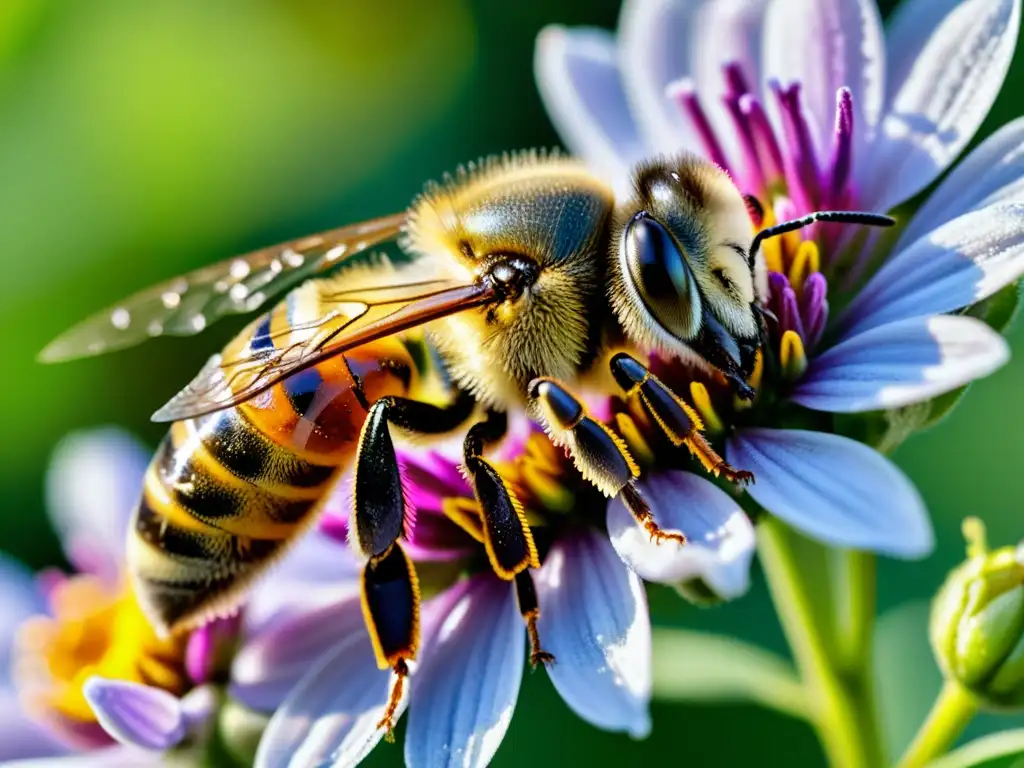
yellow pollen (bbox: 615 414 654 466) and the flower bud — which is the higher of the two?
yellow pollen (bbox: 615 414 654 466)

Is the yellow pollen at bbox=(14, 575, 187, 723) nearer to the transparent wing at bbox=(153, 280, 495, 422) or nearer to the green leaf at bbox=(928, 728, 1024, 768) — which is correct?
the transparent wing at bbox=(153, 280, 495, 422)

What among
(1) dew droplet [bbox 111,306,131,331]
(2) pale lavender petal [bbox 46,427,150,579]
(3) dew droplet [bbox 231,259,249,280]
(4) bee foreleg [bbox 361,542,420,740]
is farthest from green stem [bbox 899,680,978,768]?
(2) pale lavender petal [bbox 46,427,150,579]

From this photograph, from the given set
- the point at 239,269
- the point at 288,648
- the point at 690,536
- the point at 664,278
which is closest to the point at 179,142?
the point at 239,269

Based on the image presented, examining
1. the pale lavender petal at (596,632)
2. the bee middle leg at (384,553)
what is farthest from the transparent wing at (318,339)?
the pale lavender petal at (596,632)

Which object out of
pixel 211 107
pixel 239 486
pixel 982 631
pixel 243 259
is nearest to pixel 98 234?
pixel 211 107

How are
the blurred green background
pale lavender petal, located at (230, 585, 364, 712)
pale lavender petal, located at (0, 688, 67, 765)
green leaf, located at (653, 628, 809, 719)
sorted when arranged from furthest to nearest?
the blurred green background < green leaf, located at (653, 628, 809, 719) < pale lavender petal, located at (0, 688, 67, 765) < pale lavender petal, located at (230, 585, 364, 712)

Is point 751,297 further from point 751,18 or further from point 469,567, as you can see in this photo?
point 751,18
